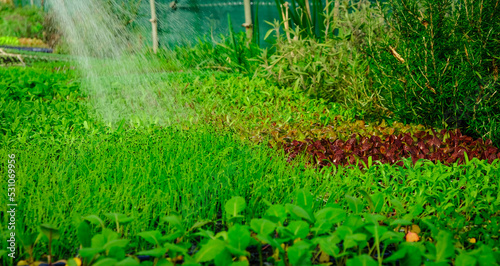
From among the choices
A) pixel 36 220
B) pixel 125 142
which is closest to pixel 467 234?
pixel 36 220

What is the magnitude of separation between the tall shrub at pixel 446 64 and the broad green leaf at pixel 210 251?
105 inches

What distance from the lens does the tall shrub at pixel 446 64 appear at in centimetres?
343

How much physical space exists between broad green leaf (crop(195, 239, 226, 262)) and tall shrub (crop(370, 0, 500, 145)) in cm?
266

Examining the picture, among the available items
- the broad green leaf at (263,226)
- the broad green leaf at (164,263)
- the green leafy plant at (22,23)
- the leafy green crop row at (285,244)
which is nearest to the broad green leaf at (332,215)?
the leafy green crop row at (285,244)

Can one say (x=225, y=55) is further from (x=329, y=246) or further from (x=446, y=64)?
(x=329, y=246)

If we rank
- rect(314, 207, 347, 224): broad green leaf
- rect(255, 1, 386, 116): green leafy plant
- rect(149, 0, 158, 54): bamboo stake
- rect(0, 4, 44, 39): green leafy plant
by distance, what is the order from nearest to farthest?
rect(314, 207, 347, 224): broad green leaf, rect(255, 1, 386, 116): green leafy plant, rect(149, 0, 158, 54): bamboo stake, rect(0, 4, 44, 39): green leafy plant

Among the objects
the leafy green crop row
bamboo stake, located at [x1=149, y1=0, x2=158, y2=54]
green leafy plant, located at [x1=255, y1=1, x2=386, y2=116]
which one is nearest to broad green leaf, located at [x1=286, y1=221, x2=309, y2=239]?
the leafy green crop row

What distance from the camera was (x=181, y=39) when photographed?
10.1 metres

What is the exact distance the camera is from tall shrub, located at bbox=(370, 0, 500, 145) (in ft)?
11.2

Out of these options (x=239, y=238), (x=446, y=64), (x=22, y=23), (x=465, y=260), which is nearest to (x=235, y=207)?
(x=239, y=238)

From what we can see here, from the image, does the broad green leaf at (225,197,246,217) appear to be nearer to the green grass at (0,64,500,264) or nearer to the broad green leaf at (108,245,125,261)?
the green grass at (0,64,500,264)

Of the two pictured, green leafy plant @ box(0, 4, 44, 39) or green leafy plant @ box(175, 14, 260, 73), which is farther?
green leafy plant @ box(0, 4, 44, 39)

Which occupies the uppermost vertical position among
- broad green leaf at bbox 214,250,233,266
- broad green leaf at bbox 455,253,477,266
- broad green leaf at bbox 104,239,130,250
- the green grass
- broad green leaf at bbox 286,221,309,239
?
broad green leaf at bbox 104,239,130,250

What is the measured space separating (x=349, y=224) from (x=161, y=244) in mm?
756
